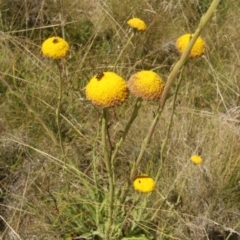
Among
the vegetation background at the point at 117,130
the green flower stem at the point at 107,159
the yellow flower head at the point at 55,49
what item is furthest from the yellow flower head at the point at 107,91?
the vegetation background at the point at 117,130

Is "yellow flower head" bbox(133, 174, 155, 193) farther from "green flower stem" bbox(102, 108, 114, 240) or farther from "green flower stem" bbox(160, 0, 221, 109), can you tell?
"green flower stem" bbox(160, 0, 221, 109)

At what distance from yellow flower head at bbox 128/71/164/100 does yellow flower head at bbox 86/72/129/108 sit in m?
0.04

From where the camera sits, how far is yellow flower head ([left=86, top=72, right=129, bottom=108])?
0.85 metres

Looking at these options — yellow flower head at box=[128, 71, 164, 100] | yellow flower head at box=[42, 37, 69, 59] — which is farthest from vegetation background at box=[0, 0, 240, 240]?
yellow flower head at box=[128, 71, 164, 100]

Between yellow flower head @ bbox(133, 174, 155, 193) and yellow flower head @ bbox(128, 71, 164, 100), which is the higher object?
yellow flower head @ bbox(128, 71, 164, 100)

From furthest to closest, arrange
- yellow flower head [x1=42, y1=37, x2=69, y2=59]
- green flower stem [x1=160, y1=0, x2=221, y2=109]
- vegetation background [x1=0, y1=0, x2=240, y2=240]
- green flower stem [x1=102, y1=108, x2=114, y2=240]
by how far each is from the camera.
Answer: vegetation background [x1=0, y1=0, x2=240, y2=240] → yellow flower head [x1=42, y1=37, x2=69, y2=59] → green flower stem [x1=102, y1=108, x2=114, y2=240] → green flower stem [x1=160, y1=0, x2=221, y2=109]

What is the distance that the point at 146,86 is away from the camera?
35.7 inches

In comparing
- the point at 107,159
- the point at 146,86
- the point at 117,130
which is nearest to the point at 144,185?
the point at 107,159

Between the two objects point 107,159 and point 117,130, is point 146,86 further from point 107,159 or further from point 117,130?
point 117,130

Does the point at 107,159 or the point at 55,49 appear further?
the point at 55,49

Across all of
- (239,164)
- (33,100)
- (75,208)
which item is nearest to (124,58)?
(33,100)

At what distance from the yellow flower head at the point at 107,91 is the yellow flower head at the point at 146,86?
4 cm

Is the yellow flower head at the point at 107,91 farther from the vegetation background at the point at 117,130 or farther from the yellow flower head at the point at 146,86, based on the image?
the vegetation background at the point at 117,130

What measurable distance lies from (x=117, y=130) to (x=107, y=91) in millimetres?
817
